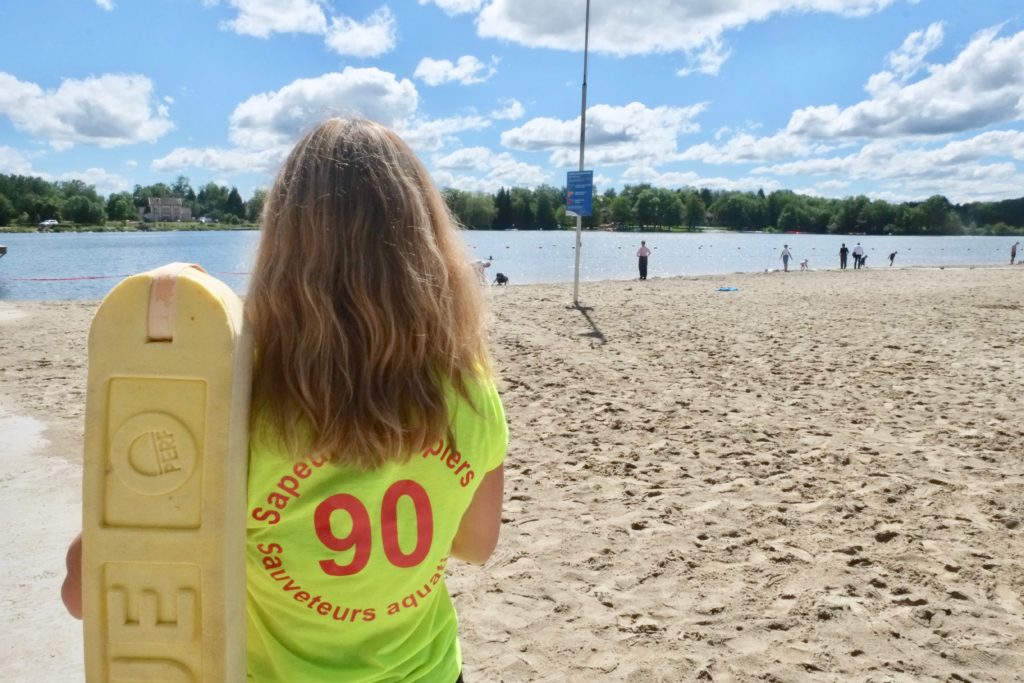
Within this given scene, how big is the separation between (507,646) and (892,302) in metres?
15.9

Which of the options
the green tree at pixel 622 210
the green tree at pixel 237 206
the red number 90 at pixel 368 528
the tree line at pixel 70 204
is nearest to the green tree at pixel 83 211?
the tree line at pixel 70 204

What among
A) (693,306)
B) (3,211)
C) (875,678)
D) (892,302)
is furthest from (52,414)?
(3,211)

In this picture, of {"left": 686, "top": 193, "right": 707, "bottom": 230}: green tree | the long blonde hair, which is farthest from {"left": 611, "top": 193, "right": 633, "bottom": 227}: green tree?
the long blonde hair

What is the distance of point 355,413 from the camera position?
39.4 inches

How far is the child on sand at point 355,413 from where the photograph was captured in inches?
39.6

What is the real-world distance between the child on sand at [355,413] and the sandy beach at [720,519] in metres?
1.81

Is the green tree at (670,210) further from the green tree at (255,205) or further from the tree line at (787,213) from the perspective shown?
the green tree at (255,205)

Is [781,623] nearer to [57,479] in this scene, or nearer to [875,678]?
[875,678]

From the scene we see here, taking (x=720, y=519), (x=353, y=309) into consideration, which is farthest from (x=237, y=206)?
(x=353, y=309)

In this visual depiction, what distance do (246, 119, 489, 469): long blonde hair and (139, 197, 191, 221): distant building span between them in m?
93.7

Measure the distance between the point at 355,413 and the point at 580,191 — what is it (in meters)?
13.5

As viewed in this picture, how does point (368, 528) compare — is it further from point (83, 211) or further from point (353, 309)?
point (83, 211)

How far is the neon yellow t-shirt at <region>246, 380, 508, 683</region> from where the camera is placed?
3.33ft

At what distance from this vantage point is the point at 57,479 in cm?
447
